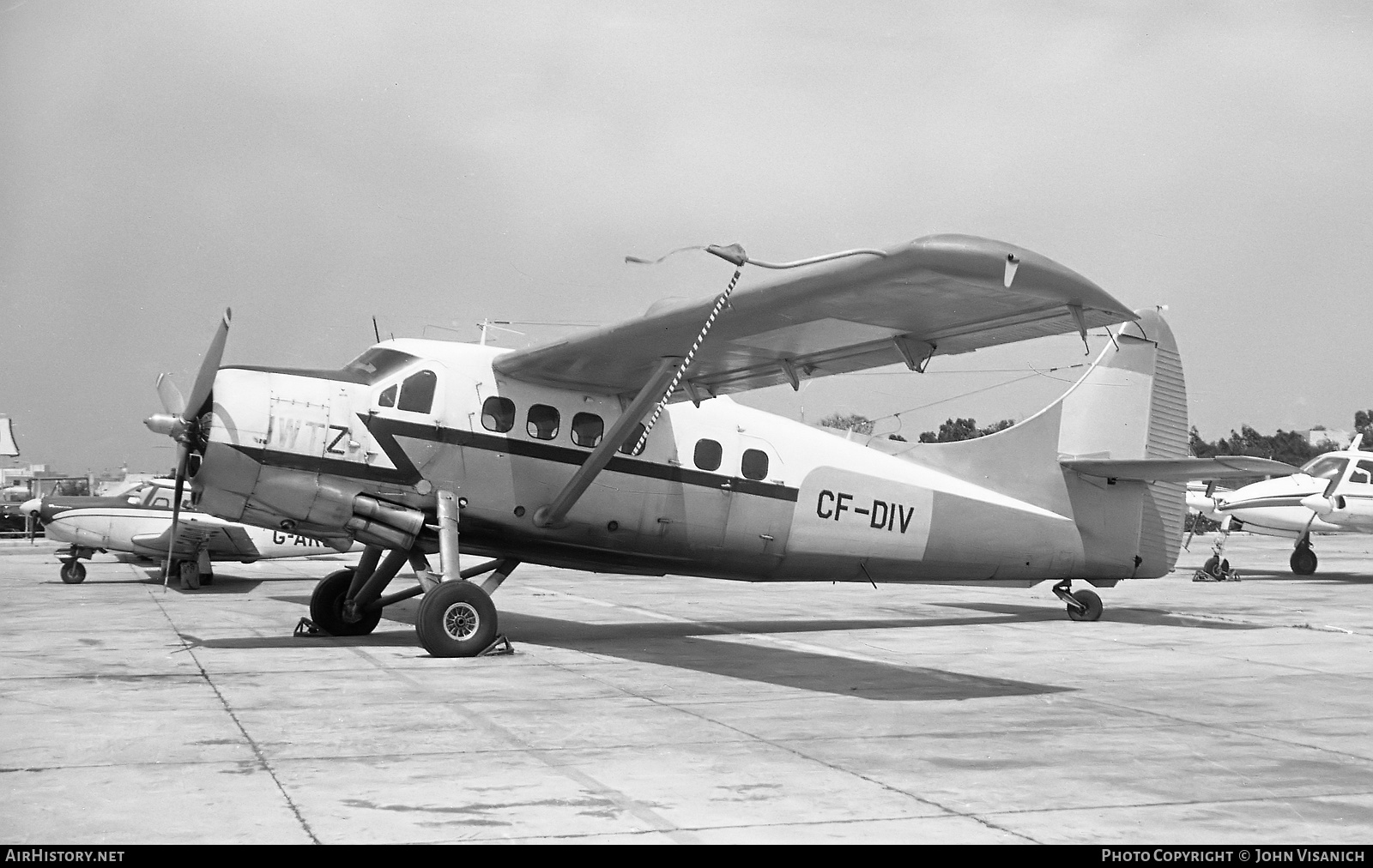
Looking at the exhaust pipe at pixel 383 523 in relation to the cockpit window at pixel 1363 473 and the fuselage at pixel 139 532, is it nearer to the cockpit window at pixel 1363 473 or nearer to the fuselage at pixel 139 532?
the fuselage at pixel 139 532

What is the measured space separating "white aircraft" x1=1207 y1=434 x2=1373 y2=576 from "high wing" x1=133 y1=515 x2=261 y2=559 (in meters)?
20.6

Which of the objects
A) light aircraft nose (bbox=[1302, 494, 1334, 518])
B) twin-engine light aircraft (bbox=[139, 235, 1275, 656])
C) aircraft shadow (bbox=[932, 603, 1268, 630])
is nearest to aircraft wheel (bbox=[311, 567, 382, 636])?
twin-engine light aircraft (bbox=[139, 235, 1275, 656])

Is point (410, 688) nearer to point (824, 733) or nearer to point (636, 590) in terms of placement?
point (824, 733)

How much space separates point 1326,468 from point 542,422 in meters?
23.5

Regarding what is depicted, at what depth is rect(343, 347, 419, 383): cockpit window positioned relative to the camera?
12.2 m

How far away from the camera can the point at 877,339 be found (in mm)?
10859

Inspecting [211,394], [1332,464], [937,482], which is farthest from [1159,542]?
[1332,464]

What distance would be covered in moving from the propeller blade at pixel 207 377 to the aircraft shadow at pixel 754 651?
2.67 metres

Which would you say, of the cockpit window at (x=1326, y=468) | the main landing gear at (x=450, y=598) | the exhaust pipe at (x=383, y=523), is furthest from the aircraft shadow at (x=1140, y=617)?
the cockpit window at (x=1326, y=468)

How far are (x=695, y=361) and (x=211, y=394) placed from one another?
4.56m

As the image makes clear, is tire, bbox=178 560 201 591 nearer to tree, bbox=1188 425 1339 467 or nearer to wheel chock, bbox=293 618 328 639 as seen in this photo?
wheel chock, bbox=293 618 328 639

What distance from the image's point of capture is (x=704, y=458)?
44.7 ft

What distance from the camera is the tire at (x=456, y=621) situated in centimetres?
1126

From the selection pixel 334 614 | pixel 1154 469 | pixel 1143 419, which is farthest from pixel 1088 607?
pixel 334 614
